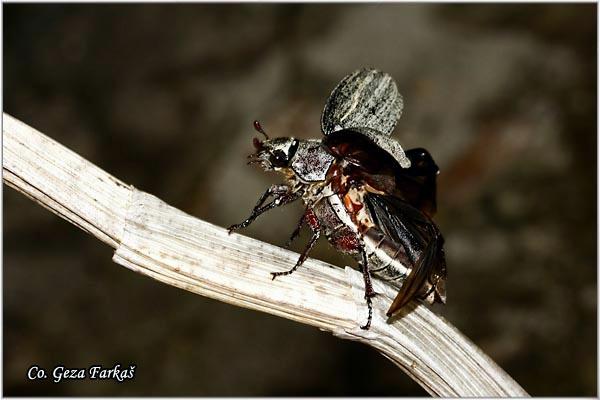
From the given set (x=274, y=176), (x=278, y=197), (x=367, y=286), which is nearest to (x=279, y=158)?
(x=278, y=197)

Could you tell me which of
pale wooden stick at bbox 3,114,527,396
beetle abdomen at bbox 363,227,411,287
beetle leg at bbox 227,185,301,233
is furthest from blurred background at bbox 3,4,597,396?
pale wooden stick at bbox 3,114,527,396

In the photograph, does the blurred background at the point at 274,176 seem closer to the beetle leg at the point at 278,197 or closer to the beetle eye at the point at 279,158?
the beetle leg at the point at 278,197

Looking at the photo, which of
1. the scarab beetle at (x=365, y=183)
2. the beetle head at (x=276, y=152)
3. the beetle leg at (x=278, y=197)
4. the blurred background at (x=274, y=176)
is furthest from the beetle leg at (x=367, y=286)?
the blurred background at (x=274, y=176)

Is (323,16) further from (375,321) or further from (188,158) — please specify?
(375,321)

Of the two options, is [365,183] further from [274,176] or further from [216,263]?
[274,176]

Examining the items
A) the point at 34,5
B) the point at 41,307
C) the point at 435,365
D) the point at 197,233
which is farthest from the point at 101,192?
the point at 34,5

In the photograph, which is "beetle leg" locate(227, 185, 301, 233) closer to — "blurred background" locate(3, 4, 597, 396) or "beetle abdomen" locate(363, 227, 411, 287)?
"beetle abdomen" locate(363, 227, 411, 287)
